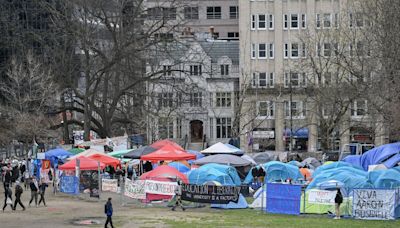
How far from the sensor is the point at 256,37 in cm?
8700

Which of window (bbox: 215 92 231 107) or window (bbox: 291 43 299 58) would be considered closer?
window (bbox: 291 43 299 58)

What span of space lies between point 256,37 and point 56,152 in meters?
39.5

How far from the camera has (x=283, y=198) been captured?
32.7m

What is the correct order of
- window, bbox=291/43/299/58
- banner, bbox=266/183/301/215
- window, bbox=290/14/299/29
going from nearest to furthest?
1. banner, bbox=266/183/301/215
2. window, bbox=291/43/299/58
3. window, bbox=290/14/299/29

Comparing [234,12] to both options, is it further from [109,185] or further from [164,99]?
[109,185]

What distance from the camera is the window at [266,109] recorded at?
83.8 meters

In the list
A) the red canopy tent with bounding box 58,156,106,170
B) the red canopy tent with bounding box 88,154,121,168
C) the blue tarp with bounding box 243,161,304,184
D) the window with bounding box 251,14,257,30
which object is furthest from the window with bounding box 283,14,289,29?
the red canopy tent with bounding box 58,156,106,170

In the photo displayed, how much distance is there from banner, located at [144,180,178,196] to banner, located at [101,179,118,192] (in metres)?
5.91

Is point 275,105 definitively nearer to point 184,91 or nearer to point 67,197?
point 184,91

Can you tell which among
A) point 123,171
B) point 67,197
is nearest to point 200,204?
point 67,197

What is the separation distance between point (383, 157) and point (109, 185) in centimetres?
1526

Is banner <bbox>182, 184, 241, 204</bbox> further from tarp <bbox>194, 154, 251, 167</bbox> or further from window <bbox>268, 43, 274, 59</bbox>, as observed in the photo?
window <bbox>268, 43, 274, 59</bbox>

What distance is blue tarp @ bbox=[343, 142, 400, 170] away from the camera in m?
40.9

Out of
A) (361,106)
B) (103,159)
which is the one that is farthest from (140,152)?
(361,106)
